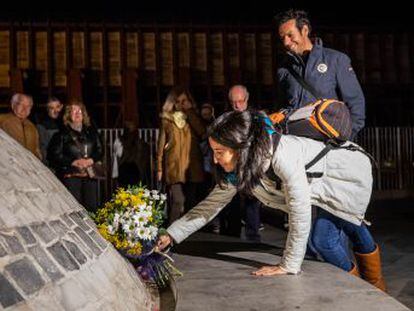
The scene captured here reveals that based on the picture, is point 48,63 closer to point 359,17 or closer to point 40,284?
point 359,17

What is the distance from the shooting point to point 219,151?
11.4 feet

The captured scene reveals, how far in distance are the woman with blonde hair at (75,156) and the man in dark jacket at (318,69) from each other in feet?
11.5

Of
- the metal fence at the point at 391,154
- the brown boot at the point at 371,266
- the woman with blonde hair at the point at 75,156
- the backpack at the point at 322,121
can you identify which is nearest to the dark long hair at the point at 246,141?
the backpack at the point at 322,121

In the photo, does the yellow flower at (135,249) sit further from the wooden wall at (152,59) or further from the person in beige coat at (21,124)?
the wooden wall at (152,59)

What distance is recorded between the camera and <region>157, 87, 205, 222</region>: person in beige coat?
694 centimetres

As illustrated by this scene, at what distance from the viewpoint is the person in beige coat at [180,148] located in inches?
273

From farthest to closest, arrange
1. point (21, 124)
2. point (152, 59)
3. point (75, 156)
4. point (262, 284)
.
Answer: point (152, 59) → point (75, 156) → point (21, 124) → point (262, 284)

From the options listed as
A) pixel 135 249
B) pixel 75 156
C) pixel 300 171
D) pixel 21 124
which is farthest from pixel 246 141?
pixel 21 124

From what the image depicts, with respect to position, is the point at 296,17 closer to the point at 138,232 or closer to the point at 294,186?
the point at 294,186

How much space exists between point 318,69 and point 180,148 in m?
3.28

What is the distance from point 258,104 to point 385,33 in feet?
14.2

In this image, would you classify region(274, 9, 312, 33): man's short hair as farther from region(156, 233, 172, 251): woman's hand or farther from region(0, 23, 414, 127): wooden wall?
region(0, 23, 414, 127): wooden wall

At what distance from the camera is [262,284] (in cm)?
351

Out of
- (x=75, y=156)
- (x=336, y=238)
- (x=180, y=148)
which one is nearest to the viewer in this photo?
(x=336, y=238)
